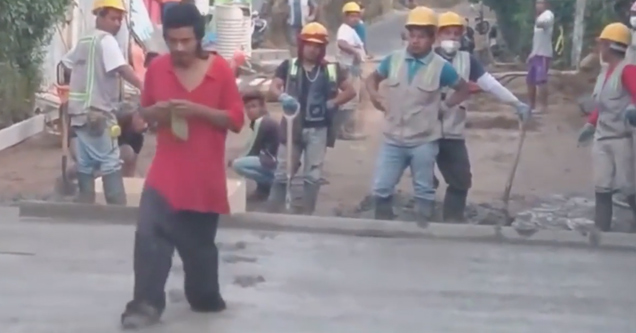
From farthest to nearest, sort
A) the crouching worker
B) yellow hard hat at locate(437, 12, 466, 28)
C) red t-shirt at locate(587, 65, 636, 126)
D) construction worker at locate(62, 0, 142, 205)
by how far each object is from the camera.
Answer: the crouching worker, yellow hard hat at locate(437, 12, 466, 28), construction worker at locate(62, 0, 142, 205), red t-shirt at locate(587, 65, 636, 126)

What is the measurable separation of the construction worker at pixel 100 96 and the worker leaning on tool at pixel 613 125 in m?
3.47

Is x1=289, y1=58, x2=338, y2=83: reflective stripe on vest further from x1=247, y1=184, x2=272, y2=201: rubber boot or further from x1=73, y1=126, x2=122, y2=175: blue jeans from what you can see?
x1=73, y1=126, x2=122, y2=175: blue jeans

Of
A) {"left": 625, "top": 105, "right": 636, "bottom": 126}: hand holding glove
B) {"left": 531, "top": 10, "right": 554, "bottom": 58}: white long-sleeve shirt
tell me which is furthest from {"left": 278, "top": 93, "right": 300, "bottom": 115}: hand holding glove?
{"left": 531, "top": 10, "right": 554, "bottom": 58}: white long-sleeve shirt

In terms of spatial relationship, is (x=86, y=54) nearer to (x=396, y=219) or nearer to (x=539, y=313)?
(x=396, y=219)

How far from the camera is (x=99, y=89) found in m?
10.5

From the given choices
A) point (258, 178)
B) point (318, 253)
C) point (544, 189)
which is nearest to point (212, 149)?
point (318, 253)

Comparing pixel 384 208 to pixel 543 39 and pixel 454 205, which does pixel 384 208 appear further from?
pixel 543 39

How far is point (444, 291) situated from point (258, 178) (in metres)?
3.84

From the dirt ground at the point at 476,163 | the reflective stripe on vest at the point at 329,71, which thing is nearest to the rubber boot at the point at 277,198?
the dirt ground at the point at 476,163

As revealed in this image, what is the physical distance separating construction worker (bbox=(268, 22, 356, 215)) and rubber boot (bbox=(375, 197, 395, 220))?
0.68 meters

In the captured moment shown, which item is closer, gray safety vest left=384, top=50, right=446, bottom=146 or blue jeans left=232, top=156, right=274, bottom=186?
gray safety vest left=384, top=50, right=446, bottom=146

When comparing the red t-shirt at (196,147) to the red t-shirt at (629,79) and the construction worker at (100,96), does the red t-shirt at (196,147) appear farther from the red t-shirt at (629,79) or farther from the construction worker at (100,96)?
the red t-shirt at (629,79)

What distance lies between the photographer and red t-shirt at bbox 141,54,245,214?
7.02m

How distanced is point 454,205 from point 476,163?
415 cm
